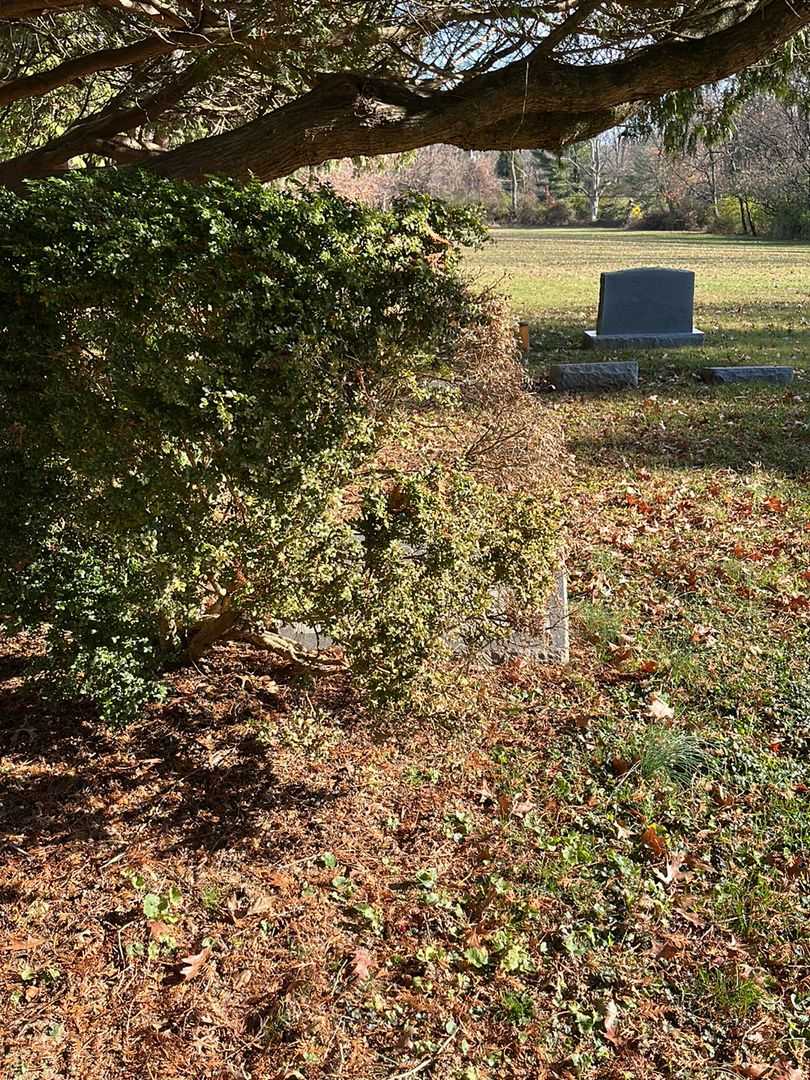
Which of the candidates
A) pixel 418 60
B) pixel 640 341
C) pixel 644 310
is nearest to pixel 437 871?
pixel 418 60

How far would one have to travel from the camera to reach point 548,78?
204 inches

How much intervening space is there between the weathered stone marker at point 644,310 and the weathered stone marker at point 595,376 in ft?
7.95

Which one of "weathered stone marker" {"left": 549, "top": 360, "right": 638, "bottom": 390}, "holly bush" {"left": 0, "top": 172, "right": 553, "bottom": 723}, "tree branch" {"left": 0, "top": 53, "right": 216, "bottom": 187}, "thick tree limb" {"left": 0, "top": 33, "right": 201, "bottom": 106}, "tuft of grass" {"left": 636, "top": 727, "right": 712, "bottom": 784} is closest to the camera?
"holly bush" {"left": 0, "top": 172, "right": 553, "bottom": 723}

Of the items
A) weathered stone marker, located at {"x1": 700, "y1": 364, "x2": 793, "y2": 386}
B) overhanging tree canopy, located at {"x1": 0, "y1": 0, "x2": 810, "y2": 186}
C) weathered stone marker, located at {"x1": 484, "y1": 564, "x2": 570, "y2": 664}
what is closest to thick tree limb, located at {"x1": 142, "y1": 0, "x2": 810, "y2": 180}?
overhanging tree canopy, located at {"x1": 0, "y1": 0, "x2": 810, "y2": 186}

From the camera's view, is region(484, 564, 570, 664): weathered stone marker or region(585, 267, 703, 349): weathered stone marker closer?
region(484, 564, 570, 664): weathered stone marker

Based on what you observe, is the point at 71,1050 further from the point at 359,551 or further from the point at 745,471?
the point at 745,471

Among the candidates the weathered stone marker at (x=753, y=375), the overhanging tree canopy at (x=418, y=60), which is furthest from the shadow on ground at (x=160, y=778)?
the weathered stone marker at (x=753, y=375)

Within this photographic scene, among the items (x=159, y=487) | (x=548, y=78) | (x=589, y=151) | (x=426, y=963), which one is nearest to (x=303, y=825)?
(x=426, y=963)

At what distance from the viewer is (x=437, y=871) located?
10.9ft

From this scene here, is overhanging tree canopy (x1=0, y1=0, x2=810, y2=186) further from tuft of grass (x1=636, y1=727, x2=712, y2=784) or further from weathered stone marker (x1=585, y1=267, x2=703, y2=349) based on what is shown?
weathered stone marker (x1=585, y1=267, x2=703, y2=349)

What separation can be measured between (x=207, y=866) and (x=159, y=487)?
146 centimetres

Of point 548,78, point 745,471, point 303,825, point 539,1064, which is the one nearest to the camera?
point 539,1064

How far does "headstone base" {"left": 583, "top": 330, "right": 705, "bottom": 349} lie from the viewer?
12992mm

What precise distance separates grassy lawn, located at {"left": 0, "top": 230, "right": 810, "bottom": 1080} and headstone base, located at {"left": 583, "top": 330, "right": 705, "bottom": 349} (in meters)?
8.41
